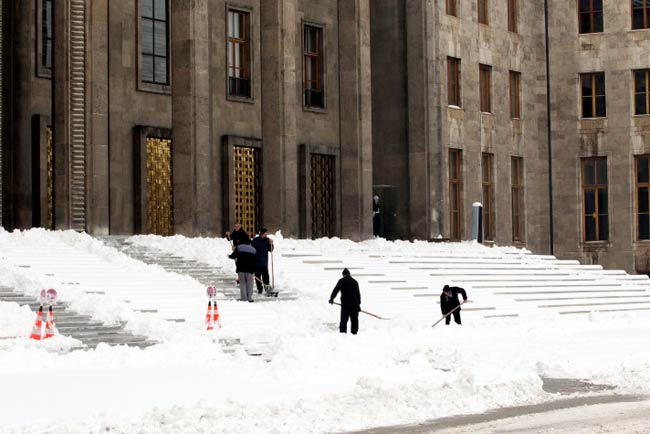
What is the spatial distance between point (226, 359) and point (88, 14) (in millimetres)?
16254

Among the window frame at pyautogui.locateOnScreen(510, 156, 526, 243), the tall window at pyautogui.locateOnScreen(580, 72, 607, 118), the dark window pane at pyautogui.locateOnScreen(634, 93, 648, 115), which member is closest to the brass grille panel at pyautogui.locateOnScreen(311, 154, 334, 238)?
the window frame at pyautogui.locateOnScreen(510, 156, 526, 243)

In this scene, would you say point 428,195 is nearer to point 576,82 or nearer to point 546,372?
point 576,82

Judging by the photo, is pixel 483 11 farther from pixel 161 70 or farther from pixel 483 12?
pixel 161 70

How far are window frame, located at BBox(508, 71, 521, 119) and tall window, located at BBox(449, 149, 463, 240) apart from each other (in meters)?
4.89

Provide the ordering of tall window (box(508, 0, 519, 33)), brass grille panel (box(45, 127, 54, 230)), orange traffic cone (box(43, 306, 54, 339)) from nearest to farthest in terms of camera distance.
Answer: orange traffic cone (box(43, 306, 54, 339)) < brass grille panel (box(45, 127, 54, 230)) < tall window (box(508, 0, 519, 33))

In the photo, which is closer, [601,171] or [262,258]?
[262,258]

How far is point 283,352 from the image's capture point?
69.9 feet

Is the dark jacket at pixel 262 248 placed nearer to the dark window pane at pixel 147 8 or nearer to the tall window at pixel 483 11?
the dark window pane at pixel 147 8

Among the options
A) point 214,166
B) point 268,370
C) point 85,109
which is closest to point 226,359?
point 268,370

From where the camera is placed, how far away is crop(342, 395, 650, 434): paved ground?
46.2 ft

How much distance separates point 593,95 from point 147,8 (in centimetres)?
2222

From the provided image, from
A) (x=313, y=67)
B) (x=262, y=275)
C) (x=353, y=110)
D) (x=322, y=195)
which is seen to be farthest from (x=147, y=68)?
(x=262, y=275)

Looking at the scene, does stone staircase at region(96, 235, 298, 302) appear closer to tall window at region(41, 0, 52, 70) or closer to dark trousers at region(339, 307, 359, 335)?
dark trousers at region(339, 307, 359, 335)

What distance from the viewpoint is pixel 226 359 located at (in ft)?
68.6
